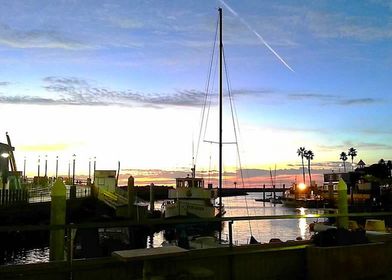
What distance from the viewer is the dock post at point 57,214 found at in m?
8.38

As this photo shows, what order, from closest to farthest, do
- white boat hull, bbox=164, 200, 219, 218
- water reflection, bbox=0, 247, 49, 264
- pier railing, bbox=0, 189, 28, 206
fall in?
water reflection, bbox=0, 247, 49, 264 < pier railing, bbox=0, 189, 28, 206 < white boat hull, bbox=164, 200, 219, 218

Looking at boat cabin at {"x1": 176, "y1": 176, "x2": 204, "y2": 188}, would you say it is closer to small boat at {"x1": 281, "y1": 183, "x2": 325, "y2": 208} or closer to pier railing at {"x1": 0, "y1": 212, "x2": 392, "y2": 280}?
pier railing at {"x1": 0, "y1": 212, "x2": 392, "y2": 280}

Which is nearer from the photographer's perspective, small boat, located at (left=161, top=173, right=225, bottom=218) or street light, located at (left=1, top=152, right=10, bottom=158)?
street light, located at (left=1, top=152, right=10, bottom=158)

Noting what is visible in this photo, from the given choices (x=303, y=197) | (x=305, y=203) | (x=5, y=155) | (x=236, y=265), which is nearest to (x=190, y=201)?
(x=5, y=155)

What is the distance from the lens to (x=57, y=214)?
27.5 ft

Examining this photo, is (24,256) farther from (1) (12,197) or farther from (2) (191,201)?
(2) (191,201)

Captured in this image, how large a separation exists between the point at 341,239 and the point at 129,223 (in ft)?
14.1

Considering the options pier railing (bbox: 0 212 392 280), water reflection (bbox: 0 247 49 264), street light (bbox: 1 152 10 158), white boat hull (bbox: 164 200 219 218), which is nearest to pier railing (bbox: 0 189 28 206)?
water reflection (bbox: 0 247 49 264)

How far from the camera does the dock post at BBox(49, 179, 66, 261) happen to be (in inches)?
330

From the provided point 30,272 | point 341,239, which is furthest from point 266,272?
point 30,272

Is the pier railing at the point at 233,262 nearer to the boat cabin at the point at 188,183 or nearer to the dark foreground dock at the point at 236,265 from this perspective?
the dark foreground dock at the point at 236,265

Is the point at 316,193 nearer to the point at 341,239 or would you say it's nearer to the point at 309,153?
the point at 309,153

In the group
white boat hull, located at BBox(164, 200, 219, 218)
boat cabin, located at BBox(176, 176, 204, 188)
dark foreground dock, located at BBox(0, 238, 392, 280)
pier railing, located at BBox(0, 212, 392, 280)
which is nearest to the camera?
pier railing, located at BBox(0, 212, 392, 280)

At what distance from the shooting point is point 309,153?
183m
